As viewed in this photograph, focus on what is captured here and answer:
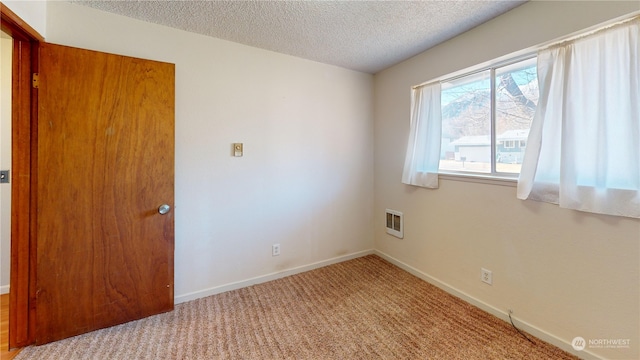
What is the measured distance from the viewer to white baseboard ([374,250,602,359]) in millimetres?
1672

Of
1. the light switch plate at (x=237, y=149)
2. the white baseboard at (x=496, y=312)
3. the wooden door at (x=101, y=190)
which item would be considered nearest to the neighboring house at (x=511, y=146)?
the white baseboard at (x=496, y=312)

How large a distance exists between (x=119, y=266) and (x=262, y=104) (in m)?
1.82

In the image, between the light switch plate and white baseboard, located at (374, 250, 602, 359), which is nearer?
white baseboard, located at (374, 250, 602, 359)

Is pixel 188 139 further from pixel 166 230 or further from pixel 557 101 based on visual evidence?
pixel 557 101

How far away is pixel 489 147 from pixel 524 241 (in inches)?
A: 31.1

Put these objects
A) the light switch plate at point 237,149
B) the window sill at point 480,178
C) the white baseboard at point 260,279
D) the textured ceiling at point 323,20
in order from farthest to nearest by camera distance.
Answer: the light switch plate at point 237,149 < the white baseboard at point 260,279 < the window sill at point 480,178 < the textured ceiling at point 323,20

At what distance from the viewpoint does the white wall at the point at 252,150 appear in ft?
7.29

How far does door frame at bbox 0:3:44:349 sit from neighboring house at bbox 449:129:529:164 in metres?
3.31

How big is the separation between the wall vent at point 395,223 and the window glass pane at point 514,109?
117 cm

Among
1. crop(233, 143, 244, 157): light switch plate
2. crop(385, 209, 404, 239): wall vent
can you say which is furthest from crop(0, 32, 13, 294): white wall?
crop(385, 209, 404, 239): wall vent

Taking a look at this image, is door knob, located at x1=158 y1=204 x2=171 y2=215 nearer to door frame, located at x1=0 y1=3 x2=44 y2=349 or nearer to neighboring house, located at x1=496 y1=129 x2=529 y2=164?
door frame, located at x1=0 y1=3 x2=44 y2=349

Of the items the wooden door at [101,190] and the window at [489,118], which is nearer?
the wooden door at [101,190]

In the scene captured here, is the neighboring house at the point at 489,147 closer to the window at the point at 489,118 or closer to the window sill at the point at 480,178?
the window at the point at 489,118

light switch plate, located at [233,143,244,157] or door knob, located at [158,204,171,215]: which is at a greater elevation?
light switch plate, located at [233,143,244,157]
